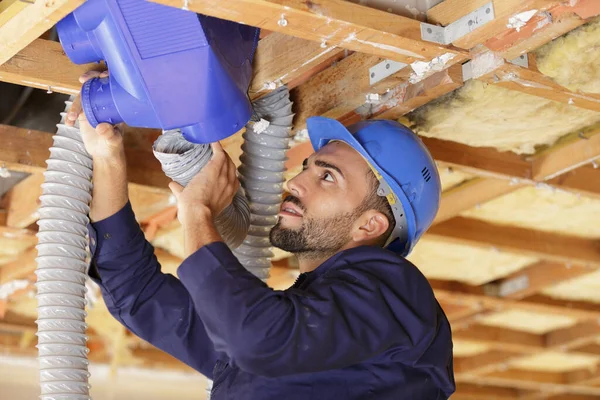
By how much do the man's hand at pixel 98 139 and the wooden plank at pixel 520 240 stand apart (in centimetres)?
175

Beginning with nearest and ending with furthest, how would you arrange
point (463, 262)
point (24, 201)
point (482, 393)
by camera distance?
1. point (24, 201)
2. point (463, 262)
3. point (482, 393)

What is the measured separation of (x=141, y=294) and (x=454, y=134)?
1.14 meters

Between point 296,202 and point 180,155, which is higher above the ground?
point 180,155

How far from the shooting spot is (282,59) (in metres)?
2.07

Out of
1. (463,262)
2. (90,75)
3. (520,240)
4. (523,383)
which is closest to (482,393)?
(523,383)

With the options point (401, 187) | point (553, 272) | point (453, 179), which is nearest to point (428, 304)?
point (401, 187)

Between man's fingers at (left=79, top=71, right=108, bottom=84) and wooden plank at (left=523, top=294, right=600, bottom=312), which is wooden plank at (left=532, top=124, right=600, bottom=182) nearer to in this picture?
man's fingers at (left=79, top=71, right=108, bottom=84)

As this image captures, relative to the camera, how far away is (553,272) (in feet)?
13.4

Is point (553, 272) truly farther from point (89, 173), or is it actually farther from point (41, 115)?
point (89, 173)

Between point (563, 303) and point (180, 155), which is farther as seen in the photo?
point (563, 303)

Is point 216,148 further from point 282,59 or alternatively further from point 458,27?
point 458,27

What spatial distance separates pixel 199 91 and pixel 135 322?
0.61 m

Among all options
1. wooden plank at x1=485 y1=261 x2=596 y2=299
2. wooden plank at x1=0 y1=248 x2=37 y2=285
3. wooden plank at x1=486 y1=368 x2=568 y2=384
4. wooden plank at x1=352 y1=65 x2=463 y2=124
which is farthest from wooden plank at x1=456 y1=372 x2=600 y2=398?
wooden plank at x1=352 y1=65 x2=463 y2=124

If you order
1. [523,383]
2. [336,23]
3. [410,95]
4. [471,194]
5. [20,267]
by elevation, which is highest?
[336,23]
